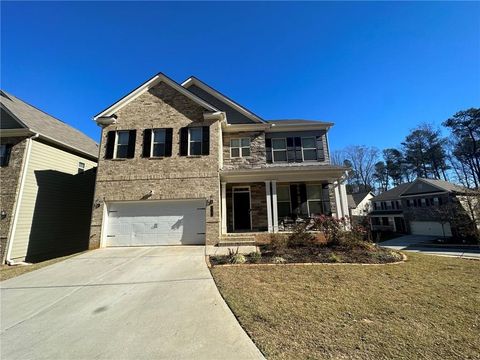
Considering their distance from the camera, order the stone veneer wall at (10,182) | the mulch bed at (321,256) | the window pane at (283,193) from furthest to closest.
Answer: the window pane at (283,193) → the stone veneer wall at (10,182) → the mulch bed at (321,256)

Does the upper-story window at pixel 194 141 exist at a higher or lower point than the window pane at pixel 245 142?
lower

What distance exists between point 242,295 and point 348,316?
6.59 feet

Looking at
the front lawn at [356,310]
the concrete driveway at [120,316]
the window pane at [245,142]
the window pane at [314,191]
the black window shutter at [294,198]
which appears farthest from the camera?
the window pane at [245,142]

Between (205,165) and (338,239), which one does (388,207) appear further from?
(205,165)

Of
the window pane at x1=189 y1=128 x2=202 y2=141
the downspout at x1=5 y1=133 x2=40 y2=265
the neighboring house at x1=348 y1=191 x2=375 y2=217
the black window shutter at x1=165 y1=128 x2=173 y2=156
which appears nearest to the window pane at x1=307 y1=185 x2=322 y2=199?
the window pane at x1=189 y1=128 x2=202 y2=141

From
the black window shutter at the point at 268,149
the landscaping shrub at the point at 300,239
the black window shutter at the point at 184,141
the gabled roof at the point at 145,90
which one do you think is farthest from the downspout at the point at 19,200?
the landscaping shrub at the point at 300,239

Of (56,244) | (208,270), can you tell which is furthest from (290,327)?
(56,244)

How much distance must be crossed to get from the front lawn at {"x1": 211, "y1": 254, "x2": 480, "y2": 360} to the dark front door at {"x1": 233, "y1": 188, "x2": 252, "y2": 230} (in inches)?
235

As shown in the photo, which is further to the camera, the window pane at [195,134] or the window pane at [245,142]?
the window pane at [245,142]

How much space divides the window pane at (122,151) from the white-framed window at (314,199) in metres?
9.85

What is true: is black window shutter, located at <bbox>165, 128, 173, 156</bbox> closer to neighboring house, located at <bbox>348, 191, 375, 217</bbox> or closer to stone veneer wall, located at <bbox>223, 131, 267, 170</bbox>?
stone veneer wall, located at <bbox>223, 131, 267, 170</bbox>

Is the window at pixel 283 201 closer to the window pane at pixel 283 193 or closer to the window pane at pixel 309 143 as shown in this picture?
the window pane at pixel 283 193

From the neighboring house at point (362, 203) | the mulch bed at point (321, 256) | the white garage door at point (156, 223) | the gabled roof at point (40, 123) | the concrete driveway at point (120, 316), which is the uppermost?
the gabled roof at point (40, 123)

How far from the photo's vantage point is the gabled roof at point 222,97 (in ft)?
46.5
